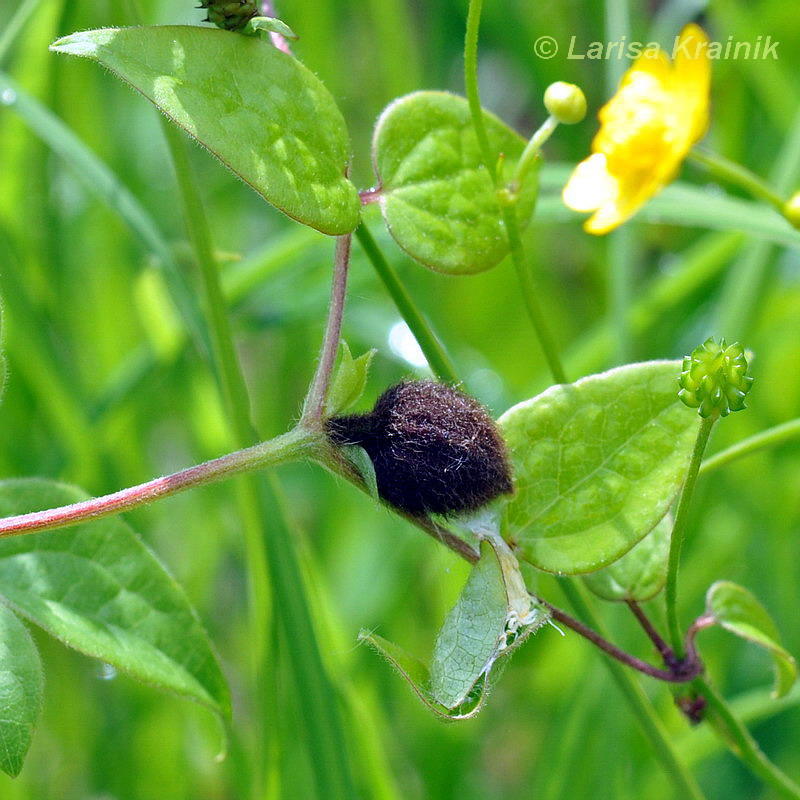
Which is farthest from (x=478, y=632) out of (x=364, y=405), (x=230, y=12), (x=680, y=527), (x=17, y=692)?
(x=364, y=405)

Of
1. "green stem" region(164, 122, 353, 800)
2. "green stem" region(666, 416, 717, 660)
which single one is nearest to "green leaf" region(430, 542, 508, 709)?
"green stem" region(666, 416, 717, 660)

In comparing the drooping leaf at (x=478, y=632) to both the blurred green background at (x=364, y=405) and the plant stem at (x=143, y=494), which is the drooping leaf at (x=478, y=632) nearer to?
the plant stem at (x=143, y=494)

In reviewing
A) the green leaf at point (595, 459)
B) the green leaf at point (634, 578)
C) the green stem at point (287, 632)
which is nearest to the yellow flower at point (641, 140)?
the green leaf at point (595, 459)

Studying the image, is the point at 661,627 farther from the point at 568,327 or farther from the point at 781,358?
the point at 568,327

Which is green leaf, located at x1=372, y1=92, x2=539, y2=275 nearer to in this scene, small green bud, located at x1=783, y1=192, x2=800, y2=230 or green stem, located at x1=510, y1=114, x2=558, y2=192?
green stem, located at x1=510, y1=114, x2=558, y2=192

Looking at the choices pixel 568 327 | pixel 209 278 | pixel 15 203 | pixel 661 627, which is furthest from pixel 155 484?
pixel 568 327

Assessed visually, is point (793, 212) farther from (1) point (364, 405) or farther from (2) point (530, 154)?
(1) point (364, 405)
